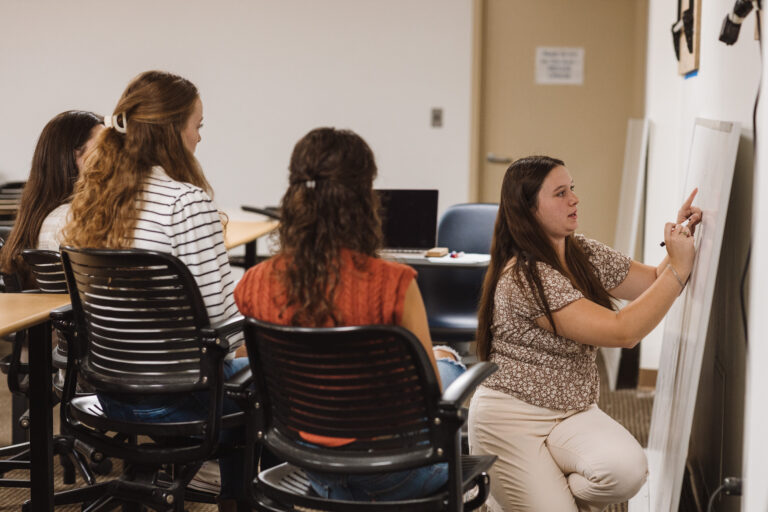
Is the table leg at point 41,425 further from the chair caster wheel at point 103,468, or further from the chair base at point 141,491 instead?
the chair caster wheel at point 103,468

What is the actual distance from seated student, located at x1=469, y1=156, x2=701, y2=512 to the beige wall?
3.33 m

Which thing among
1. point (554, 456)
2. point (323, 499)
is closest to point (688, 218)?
point (554, 456)

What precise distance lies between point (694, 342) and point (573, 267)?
0.37 metres

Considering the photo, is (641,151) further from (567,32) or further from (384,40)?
(384,40)

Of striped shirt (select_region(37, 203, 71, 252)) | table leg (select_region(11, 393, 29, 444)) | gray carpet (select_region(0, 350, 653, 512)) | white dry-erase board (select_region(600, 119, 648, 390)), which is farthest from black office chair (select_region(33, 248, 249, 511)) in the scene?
white dry-erase board (select_region(600, 119, 648, 390))

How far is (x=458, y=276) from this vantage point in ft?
12.0

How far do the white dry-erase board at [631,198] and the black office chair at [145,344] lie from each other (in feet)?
8.23

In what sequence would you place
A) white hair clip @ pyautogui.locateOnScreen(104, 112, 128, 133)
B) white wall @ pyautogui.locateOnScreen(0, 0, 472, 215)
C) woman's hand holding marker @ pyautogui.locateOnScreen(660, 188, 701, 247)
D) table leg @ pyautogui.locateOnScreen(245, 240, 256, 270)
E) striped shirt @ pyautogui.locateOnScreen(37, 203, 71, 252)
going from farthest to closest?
white wall @ pyautogui.locateOnScreen(0, 0, 472, 215) → table leg @ pyautogui.locateOnScreen(245, 240, 256, 270) → striped shirt @ pyautogui.locateOnScreen(37, 203, 71, 252) → white hair clip @ pyautogui.locateOnScreen(104, 112, 128, 133) → woman's hand holding marker @ pyautogui.locateOnScreen(660, 188, 701, 247)

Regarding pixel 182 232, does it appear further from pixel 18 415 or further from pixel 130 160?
pixel 18 415

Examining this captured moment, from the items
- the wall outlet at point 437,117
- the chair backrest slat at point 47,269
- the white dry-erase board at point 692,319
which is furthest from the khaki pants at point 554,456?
the wall outlet at point 437,117

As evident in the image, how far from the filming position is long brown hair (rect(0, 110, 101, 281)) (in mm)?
2562

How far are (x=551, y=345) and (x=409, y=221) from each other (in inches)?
56.7

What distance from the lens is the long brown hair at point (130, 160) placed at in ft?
6.57

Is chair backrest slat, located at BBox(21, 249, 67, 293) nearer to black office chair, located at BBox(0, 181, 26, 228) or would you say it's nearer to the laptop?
the laptop
